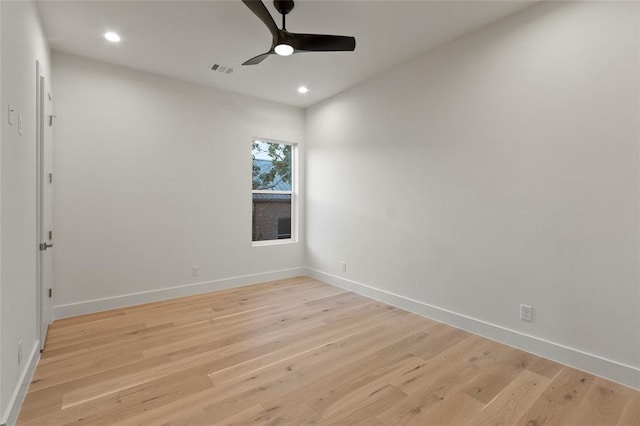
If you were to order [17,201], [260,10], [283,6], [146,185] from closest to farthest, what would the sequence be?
1. [17,201]
2. [260,10]
3. [283,6]
4. [146,185]

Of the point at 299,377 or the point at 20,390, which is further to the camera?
the point at 299,377

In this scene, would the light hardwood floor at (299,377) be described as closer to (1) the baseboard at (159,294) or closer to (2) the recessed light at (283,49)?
(1) the baseboard at (159,294)

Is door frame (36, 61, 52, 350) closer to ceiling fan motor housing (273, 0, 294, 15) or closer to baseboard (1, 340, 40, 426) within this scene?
baseboard (1, 340, 40, 426)

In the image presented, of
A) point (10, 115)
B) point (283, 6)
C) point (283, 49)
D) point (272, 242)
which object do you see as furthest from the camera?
point (272, 242)

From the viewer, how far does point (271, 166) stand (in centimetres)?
497

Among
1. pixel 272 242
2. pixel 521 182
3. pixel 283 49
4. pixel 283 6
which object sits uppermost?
pixel 283 6

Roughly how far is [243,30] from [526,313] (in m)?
3.57

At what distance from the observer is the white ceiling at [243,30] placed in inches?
98.9

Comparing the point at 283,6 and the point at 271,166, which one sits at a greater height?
the point at 283,6

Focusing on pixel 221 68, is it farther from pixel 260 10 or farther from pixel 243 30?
pixel 260 10

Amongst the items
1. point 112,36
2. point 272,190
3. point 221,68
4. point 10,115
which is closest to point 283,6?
point 221,68

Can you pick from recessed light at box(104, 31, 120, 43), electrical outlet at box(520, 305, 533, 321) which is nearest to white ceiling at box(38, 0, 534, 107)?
recessed light at box(104, 31, 120, 43)

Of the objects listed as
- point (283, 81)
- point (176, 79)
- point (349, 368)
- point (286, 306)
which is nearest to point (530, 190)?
point (349, 368)

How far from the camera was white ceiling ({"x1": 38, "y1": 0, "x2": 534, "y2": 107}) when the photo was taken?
8.24 ft
